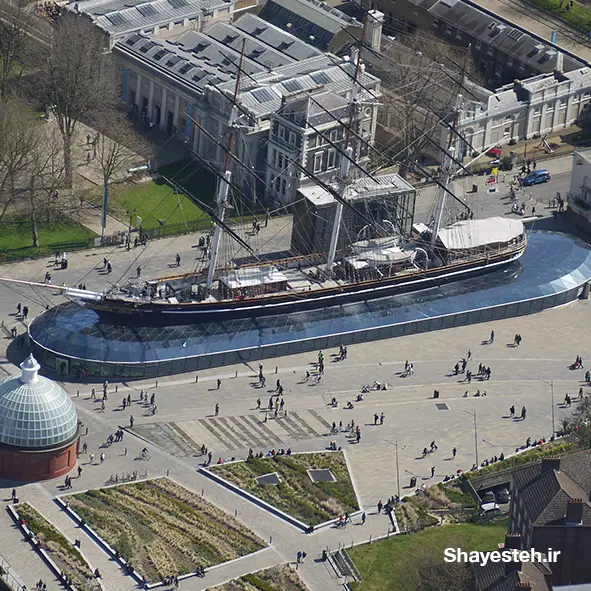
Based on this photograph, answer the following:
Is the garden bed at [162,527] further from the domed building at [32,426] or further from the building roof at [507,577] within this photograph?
the building roof at [507,577]

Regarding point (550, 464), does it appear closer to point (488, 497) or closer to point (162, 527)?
point (488, 497)

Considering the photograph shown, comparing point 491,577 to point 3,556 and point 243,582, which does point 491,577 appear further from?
point 3,556

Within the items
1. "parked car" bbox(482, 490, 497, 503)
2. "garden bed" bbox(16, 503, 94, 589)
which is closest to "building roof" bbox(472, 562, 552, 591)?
"parked car" bbox(482, 490, 497, 503)

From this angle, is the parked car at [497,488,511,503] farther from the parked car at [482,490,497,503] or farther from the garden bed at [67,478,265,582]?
the garden bed at [67,478,265,582]

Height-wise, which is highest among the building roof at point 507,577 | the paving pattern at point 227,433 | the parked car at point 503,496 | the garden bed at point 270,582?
the building roof at point 507,577

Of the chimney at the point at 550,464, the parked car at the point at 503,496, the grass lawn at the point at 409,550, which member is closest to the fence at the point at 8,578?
the grass lawn at the point at 409,550

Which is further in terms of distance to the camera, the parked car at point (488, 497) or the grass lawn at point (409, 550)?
the parked car at point (488, 497)
